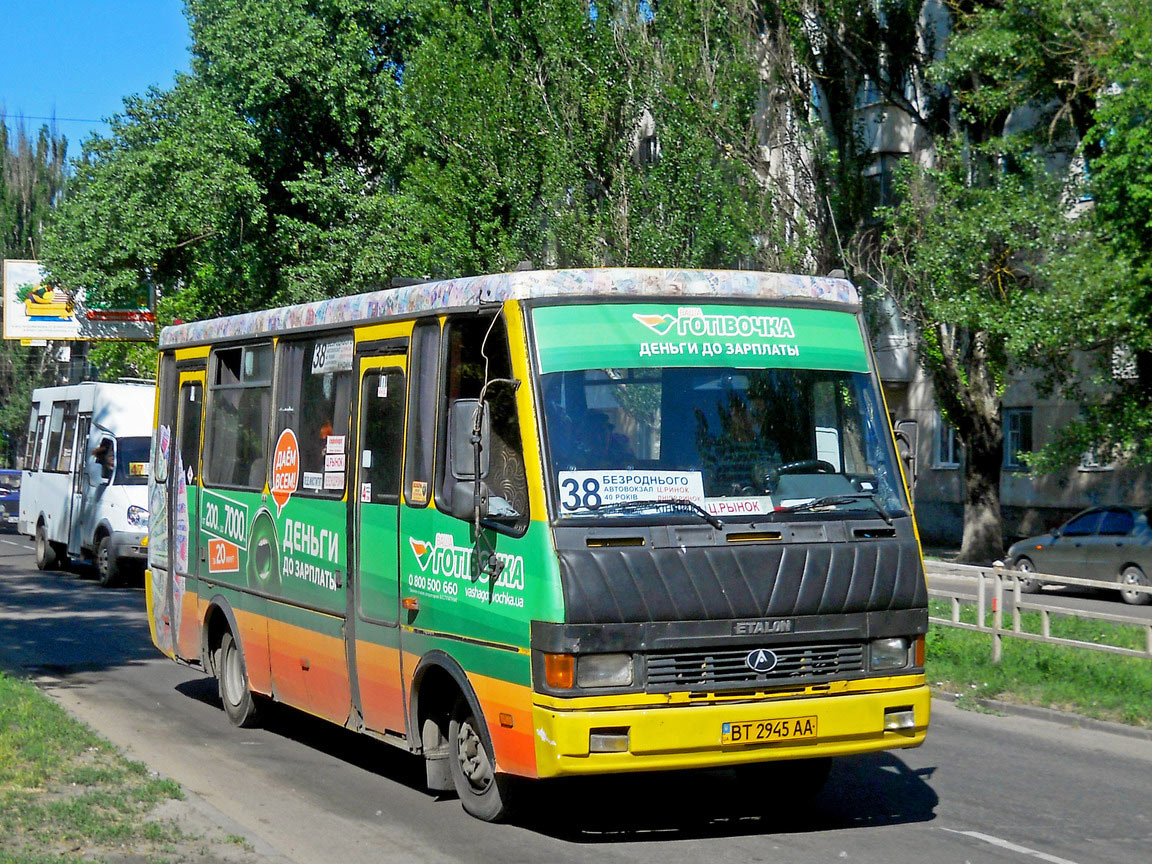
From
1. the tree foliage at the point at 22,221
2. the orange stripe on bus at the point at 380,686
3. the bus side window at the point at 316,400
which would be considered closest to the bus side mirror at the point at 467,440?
the orange stripe on bus at the point at 380,686

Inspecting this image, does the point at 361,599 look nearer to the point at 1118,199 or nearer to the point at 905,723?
the point at 905,723

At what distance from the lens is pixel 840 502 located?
768cm

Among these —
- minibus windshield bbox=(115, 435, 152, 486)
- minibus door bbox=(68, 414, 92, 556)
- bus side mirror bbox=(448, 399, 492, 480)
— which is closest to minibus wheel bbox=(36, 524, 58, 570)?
minibus door bbox=(68, 414, 92, 556)

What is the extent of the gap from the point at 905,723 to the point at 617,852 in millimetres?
1593

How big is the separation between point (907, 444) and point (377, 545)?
10.1 ft

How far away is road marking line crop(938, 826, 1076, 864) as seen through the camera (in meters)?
7.13

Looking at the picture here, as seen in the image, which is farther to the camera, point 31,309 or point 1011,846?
point 31,309

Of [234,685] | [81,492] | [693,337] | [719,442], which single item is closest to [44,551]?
[81,492]

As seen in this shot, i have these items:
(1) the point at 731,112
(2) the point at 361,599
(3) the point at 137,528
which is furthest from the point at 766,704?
(1) the point at 731,112

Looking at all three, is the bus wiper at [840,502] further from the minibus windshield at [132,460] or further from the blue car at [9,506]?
the blue car at [9,506]

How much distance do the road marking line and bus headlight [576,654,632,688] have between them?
79.6 inches

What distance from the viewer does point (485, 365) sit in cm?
785

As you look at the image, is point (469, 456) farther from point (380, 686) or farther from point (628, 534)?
point (380, 686)

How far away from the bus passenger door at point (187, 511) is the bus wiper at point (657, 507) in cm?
557
